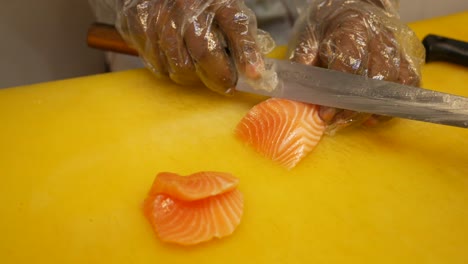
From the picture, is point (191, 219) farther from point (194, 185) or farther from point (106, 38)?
point (106, 38)

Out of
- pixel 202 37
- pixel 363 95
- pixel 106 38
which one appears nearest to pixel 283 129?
pixel 363 95

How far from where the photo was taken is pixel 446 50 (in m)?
1.60

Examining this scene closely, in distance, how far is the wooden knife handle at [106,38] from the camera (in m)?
1.49

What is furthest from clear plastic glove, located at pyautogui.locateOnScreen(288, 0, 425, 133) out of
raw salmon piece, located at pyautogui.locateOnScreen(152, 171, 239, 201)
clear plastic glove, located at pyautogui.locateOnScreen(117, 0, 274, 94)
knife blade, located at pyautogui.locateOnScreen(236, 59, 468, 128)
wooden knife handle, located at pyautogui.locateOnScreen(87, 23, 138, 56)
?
wooden knife handle, located at pyautogui.locateOnScreen(87, 23, 138, 56)

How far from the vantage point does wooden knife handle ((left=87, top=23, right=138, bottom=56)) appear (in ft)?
4.90

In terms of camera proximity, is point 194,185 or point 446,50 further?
point 446,50

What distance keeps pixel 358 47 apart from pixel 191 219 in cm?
67

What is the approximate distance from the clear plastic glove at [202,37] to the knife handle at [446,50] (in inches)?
25.0

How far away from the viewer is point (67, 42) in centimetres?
234

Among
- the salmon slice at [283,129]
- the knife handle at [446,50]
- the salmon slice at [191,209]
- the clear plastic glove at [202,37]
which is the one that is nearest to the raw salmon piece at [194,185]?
the salmon slice at [191,209]

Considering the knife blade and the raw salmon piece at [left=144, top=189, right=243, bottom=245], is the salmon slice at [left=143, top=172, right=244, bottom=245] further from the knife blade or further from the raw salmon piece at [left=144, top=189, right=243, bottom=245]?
the knife blade

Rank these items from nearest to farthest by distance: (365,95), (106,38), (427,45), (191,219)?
(191,219)
(365,95)
(106,38)
(427,45)

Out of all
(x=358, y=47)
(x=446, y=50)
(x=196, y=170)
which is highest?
(x=358, y=47)

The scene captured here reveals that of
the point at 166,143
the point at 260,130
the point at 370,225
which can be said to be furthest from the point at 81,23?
the point at 370,225
